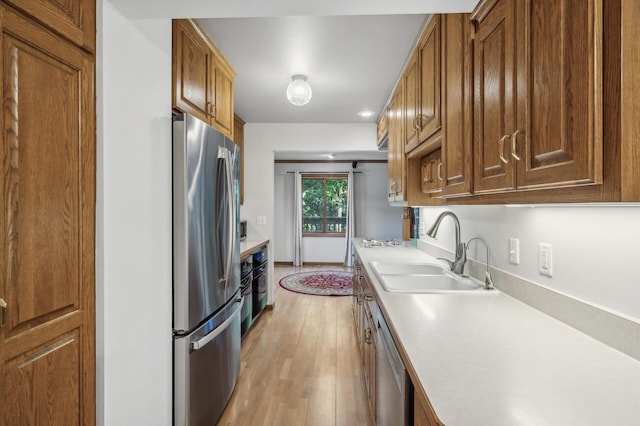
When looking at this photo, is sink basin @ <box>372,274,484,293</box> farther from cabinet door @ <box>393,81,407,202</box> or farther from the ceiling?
the ceiling

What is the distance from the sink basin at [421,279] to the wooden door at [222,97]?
155cm

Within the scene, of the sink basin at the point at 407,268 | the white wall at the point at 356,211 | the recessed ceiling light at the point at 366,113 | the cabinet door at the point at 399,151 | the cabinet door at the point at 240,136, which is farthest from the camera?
the white wall at the point at 356,211

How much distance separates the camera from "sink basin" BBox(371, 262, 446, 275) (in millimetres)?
2336

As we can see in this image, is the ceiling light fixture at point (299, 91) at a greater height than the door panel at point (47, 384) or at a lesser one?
greater

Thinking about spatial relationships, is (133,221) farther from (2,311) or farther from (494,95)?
(494,95)

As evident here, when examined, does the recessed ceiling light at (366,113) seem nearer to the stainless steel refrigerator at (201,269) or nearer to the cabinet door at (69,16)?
the stainless steel refrigerator at (201,269)

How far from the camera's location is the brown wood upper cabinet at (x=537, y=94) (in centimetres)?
68

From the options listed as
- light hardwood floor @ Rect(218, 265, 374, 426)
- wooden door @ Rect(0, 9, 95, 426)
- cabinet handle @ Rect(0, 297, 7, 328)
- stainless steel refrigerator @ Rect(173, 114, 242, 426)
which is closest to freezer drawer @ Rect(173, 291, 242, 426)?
stainless steel refrigerator @ Rect(173, 114, 242, 426)

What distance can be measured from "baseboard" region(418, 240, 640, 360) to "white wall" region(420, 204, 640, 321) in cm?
2

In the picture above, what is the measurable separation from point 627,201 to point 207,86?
2257mm

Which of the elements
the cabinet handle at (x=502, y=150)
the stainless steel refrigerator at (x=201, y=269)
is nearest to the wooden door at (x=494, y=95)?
the cabinet handle at (x=502, y=150)

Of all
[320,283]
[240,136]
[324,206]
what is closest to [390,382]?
[240,136]

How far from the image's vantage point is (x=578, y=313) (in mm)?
1135

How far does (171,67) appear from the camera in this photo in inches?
69.0
